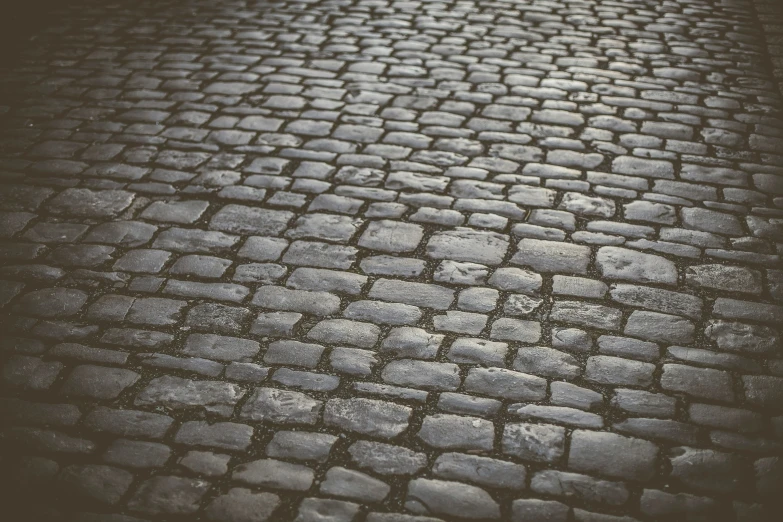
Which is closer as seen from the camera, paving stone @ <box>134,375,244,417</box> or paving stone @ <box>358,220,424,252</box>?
paving stone @ <box>134,375,244,417</box>

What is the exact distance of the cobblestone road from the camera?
2.61 meters

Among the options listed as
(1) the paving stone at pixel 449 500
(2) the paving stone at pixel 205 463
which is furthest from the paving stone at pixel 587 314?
A: (2) the paving stone at pixel 205 463

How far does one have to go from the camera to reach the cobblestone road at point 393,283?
2.61 m

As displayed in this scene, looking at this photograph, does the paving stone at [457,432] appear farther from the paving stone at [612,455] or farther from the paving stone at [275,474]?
the paving stone at [275,474]

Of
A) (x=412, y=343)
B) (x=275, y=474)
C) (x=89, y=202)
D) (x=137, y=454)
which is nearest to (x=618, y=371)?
(x=412, y=343)

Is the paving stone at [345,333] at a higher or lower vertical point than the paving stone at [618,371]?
higher

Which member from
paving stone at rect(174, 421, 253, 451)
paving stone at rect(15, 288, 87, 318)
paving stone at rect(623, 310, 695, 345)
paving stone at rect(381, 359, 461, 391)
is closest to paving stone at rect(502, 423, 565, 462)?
paving stone at rect(381, 359, 461, 391)

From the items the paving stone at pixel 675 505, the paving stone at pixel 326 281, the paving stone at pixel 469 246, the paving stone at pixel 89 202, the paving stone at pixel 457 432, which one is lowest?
the paving stone at pixel 675 505

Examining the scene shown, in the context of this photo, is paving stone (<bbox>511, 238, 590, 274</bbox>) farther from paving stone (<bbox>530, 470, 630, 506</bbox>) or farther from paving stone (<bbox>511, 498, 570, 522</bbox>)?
paving stone (<bbox>511, 498, 570, 522</bbox>)

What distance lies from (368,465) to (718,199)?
2.89 m

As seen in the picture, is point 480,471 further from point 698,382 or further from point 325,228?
point 325,228

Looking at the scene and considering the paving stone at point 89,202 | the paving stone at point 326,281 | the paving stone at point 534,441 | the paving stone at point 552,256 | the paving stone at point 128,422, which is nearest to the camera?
the paving stone at point 534,441

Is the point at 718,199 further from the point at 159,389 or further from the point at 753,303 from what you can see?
the point at 159,389

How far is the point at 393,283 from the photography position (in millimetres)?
3600
